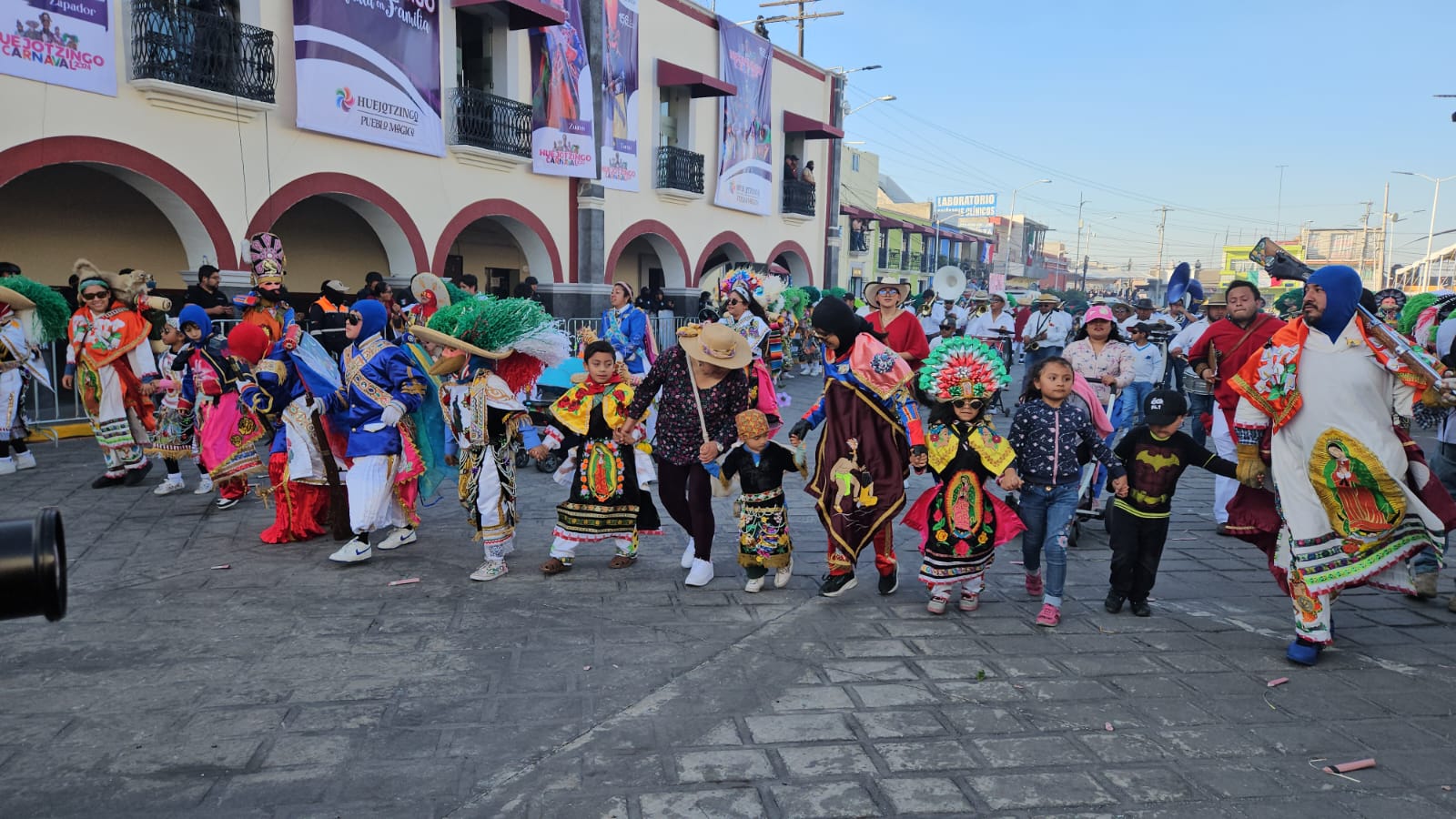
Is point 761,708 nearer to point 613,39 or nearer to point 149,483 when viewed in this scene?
point 149,483

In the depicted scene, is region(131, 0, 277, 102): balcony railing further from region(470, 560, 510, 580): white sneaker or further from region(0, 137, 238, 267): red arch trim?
region(470, 560, 510, 580): white sneaker

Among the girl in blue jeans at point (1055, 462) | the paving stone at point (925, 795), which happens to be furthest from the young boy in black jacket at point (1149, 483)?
the paving stone at point (925, 795)

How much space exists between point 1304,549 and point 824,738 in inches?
100

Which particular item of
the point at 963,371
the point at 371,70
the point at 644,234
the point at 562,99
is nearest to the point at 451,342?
the point at 963,371

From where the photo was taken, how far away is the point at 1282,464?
14.9ft

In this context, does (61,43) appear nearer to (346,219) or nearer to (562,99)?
(346,219)

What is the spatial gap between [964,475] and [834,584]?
0.99 metres

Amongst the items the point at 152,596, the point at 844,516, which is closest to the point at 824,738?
the point at 844,516

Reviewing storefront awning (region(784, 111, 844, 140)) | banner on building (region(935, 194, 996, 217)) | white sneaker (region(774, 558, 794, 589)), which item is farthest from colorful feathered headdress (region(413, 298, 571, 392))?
banner on building (region(935, 194, 996, 217))

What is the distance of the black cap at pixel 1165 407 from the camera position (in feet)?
16.1

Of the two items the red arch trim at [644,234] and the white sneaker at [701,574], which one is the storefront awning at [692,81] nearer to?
the red arch trim at [644,234]

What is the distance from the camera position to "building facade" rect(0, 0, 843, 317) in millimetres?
10477

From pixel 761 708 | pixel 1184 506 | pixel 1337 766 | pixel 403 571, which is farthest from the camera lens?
pixel 1184 506

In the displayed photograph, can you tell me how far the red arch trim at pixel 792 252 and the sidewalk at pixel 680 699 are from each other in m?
19.4
